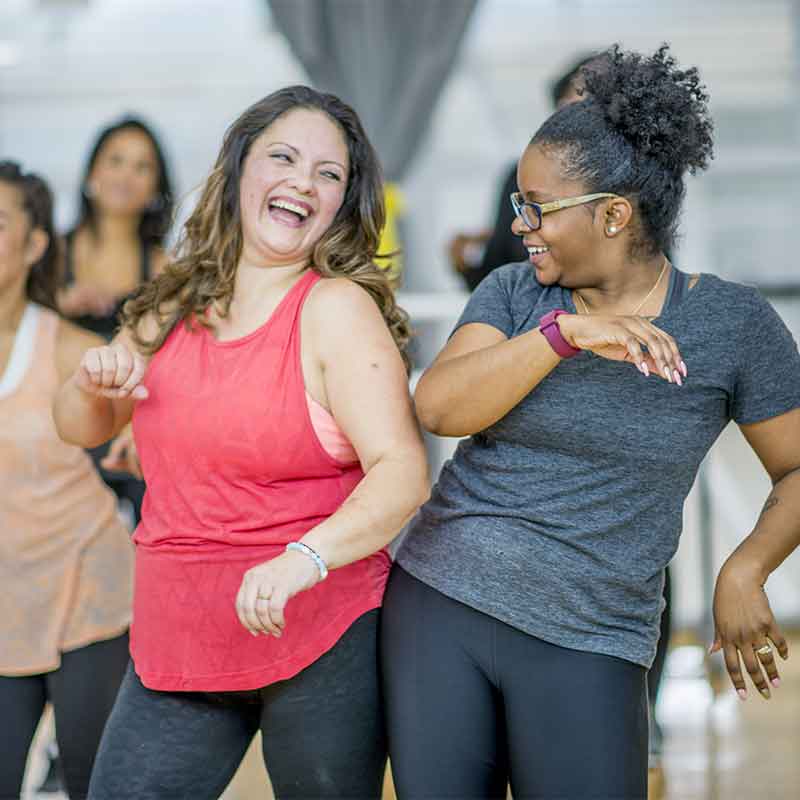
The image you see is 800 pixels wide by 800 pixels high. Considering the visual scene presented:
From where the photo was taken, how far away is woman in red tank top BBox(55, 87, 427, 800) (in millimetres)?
1732

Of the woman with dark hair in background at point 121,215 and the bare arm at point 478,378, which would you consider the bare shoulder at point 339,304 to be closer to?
the bare arm at point 478,378

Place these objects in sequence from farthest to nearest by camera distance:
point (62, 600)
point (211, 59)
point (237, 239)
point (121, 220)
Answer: point (211, 59) < point (121, 220) < point (62, 600) < point (237, 239)

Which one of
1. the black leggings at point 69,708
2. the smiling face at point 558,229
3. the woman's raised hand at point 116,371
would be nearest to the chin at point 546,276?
the smiling face at point 558,229

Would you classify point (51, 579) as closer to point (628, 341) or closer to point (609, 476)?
point (609, 476)

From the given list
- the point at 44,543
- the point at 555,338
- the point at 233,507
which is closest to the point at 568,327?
the point at 555,338

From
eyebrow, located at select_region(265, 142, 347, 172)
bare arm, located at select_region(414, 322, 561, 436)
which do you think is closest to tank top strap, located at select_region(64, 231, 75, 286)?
eyebrow, located at select_region(265, 142, 347, 172)

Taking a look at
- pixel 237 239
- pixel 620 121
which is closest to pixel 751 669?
pixel 620 121

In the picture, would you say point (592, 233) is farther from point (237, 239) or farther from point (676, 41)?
point (676, 41)

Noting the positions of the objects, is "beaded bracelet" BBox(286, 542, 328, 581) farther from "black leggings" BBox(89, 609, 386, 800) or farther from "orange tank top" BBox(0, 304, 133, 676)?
"orange tank top" BBox(0, 304, 133, 676)

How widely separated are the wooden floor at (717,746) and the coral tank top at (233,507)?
1460 mm

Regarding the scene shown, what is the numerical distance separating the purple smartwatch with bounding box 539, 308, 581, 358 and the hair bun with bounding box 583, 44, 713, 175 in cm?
29

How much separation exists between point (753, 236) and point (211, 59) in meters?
3.38

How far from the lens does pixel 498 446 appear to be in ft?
5.79

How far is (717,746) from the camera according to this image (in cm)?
385
